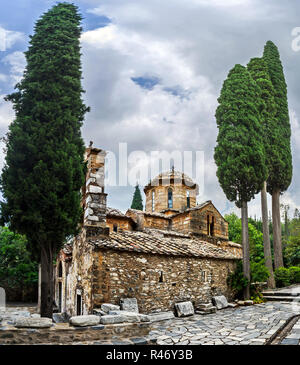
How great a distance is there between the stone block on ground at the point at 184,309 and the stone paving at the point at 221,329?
0.21 meters

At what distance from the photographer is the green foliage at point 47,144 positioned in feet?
23.8

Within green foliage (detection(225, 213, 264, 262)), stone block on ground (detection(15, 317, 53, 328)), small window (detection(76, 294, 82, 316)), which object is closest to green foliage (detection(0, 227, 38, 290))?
small window (detection(76, 294, 82, 316))

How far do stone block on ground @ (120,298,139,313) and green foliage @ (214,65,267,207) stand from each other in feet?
A: 25.3

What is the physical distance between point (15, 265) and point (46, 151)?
13.7 m

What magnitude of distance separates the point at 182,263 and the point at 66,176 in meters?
5.12

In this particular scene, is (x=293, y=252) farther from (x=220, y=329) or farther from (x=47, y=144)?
(x=47, y=144)

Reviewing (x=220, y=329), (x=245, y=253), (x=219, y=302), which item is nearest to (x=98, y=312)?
(x=220, y=329)

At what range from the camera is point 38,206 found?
730 centimetres

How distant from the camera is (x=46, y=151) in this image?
24.5ft

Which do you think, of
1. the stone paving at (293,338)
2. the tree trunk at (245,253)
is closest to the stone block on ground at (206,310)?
the tree trunk at (245,253)

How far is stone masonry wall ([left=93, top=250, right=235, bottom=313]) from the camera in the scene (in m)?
8.02

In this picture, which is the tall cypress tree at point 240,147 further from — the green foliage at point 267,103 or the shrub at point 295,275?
the shrub at point 295,275

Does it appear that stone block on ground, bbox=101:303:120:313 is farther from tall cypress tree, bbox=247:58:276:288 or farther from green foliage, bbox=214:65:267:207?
tall cypress tree, bbox=247:58:276:288
